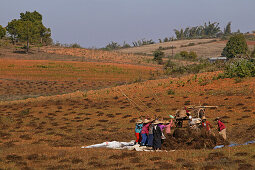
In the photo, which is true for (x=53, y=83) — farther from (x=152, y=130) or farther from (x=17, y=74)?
(x=152, y=130)

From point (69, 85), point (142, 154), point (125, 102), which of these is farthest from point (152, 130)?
point (69, 85)

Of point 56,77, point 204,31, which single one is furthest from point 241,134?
point 204,31

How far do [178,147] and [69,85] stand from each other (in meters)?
36.2

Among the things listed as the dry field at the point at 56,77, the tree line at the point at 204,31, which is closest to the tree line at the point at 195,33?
the tree line at the point at 204,31

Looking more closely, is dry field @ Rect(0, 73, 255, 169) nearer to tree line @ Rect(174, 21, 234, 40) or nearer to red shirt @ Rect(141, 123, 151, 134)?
red shirt @ Rect(141, 123, 151, 134)

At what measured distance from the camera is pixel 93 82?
175 ft

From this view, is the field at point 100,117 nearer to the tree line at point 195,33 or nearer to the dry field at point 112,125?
the dry field at point 112,125

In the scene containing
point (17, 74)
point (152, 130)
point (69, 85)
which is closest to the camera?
point (152, 130)

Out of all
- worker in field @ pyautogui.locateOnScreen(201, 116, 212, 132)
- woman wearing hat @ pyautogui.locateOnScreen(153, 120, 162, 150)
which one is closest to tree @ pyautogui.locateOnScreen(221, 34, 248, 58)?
worker in field @ pyautogui.locateOnScreen(201, 116, 212, 132)

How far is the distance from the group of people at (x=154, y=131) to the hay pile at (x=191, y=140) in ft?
1.02

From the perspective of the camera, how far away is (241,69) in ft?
122

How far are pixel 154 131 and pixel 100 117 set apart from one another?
13117mm

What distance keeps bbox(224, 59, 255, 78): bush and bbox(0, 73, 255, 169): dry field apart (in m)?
1.34

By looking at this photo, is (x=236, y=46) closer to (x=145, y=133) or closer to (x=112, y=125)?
(x=112, y=125)
